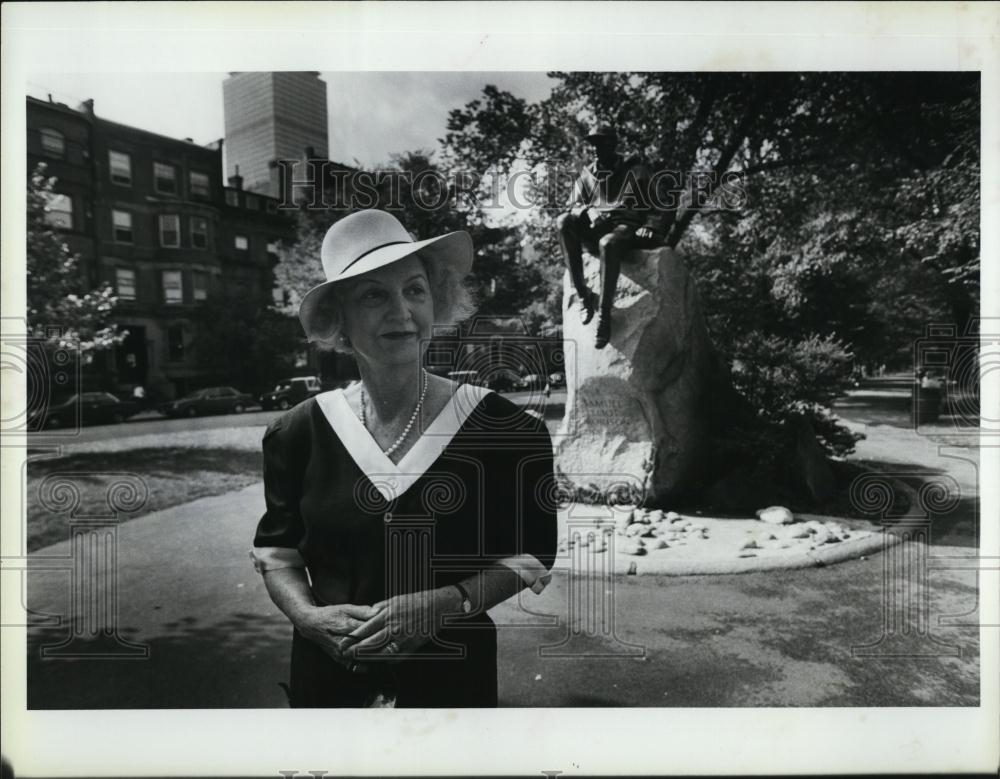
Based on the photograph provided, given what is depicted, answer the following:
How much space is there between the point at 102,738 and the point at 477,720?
4.85 ft

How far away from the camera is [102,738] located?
2.21 m

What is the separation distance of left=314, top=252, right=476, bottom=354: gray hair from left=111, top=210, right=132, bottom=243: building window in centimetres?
86

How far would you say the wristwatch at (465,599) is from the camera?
6.72ft

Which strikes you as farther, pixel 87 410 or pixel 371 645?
pixel 87 410

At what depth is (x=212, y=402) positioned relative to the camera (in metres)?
2.20

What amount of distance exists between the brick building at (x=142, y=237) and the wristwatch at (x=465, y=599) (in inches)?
49.0

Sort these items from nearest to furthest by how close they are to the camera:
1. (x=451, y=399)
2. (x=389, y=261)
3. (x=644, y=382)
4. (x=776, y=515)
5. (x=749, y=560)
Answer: (x=389, y=261) < (x=451, y=399) < (x=749, y=560) < (x=776, y=515) < (x=644, y=382)

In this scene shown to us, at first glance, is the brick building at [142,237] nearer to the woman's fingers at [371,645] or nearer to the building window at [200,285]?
the building window at [200,285]

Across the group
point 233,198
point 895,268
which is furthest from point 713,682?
point 233,198

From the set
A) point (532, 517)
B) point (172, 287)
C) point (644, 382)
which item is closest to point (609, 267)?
point (644, 382)

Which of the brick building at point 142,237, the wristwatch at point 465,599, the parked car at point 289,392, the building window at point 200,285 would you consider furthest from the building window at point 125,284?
the wristwatch at point 465,599

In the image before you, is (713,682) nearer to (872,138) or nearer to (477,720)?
(477,720)

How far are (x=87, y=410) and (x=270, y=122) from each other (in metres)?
1.31

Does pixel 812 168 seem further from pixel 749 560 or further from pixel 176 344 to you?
pixel 176 344
